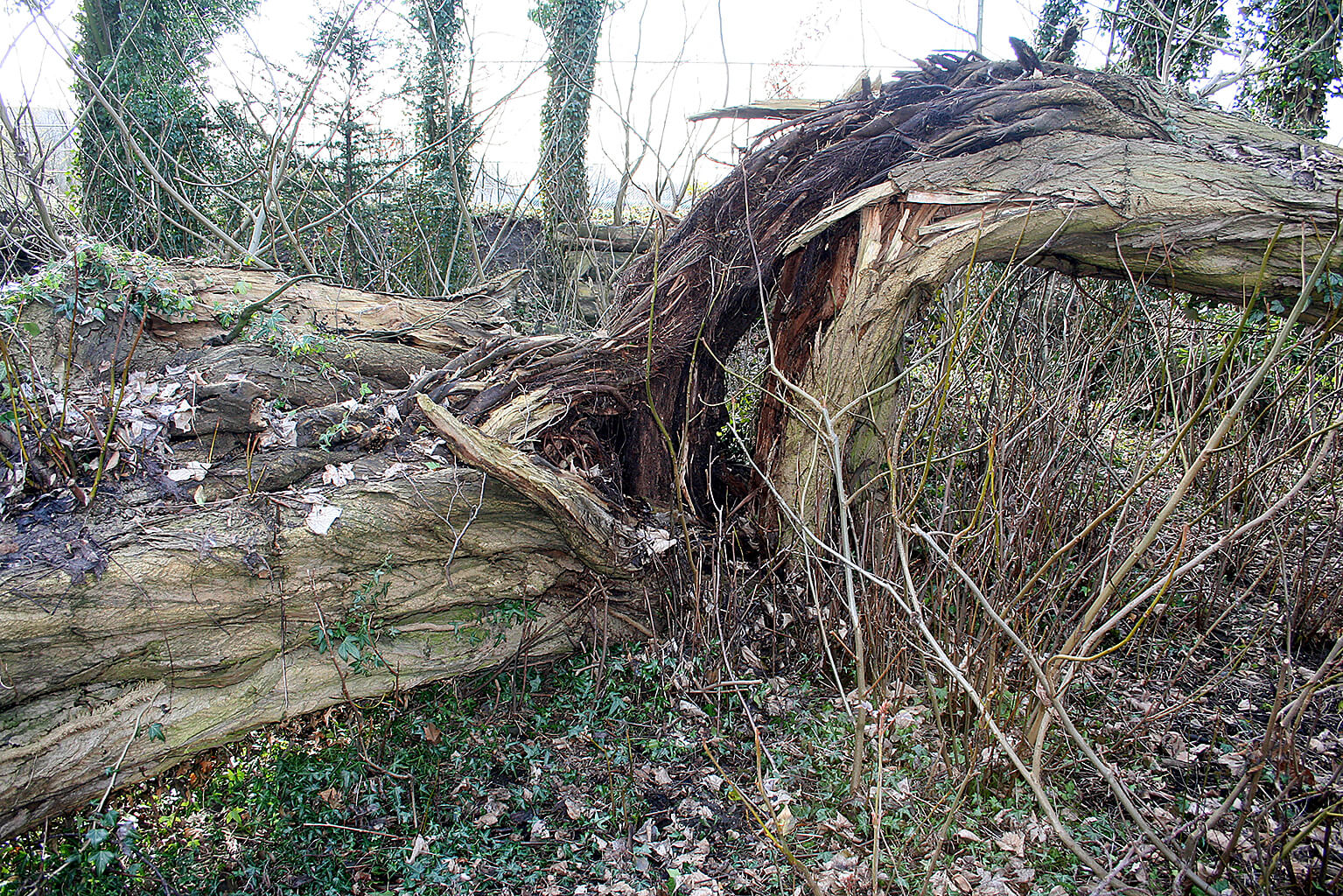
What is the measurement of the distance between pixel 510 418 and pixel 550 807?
175cm

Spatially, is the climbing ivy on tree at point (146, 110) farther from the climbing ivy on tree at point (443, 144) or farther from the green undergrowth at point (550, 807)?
the green undergrowth at point (550, 807)

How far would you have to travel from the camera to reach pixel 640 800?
302cm

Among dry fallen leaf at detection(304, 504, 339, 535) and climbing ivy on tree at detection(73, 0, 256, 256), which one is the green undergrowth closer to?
dry fallen leaf at detection(304, 504, 339, 535)

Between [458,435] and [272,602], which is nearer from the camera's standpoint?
[272,602]

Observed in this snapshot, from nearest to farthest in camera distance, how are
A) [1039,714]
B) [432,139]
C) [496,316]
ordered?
[1039,714] < [496,316] < [432,139]

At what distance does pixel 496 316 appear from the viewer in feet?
15.8

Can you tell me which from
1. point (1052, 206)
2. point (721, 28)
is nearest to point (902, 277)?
point (1052, 206)

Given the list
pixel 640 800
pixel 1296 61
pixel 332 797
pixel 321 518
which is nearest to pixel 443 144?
pixel 321 518

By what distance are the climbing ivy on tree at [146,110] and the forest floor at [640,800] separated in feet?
25.1

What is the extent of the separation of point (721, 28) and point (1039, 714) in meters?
6.59

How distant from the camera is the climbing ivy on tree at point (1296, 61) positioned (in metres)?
7.35

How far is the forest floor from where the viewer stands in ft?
8.39

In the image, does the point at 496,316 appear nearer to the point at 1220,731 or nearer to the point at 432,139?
the point at 1220,731

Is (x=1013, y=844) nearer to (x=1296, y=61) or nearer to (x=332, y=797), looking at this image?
(x=332, y=797)
